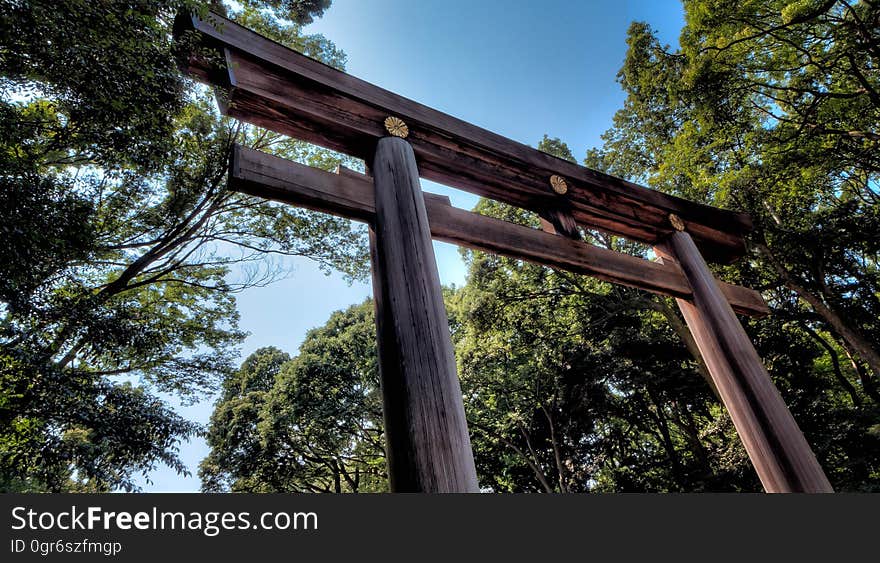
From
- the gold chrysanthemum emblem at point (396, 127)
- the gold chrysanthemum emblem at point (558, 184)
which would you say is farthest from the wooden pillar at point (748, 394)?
the gold chrysanthemum emblem at point (396, 127)

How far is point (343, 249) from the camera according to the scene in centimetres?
838

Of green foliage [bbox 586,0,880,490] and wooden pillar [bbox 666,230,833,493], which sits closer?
wooden pillar [bbox 666,230,833,493]

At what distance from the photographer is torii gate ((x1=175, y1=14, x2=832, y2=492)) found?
1762mm

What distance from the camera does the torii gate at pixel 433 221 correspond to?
1.76 meters

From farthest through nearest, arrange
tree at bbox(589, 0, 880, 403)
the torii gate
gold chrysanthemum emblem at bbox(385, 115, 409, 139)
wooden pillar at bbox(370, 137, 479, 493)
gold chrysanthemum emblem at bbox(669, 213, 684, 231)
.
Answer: tree at bbox(589, 0, 880, 403), gold chrysanthemum emblem at bbox(669, 213, 684, 231), gold chrysanthemum emblem at bbox(385, 115, 409, 139), the torii gate, wooden pillar at bbox(370, 137, 479, 493)

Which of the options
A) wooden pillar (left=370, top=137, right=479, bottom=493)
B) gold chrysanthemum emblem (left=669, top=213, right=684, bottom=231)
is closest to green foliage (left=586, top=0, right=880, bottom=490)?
gold chrysanthemum emblem (left=669, top=213, right=684, bottom=231)

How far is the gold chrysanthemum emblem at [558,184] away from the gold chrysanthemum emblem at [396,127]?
1.55 metres

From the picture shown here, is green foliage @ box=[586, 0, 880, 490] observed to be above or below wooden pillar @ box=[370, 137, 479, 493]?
above

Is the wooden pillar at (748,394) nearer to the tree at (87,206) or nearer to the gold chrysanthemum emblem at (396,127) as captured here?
the gold chrysanthemum emblem at (396,127)

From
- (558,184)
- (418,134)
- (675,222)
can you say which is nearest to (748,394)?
(675,222)

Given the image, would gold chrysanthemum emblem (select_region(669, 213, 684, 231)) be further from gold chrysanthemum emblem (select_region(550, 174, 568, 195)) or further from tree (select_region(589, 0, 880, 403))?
Answer: tree (select_region(589, 0, 880, 403))

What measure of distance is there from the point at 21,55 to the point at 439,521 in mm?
5122

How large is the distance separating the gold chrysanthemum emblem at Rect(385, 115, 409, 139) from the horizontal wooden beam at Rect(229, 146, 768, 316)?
0.49 meters

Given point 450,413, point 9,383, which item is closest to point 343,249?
point 9,383
